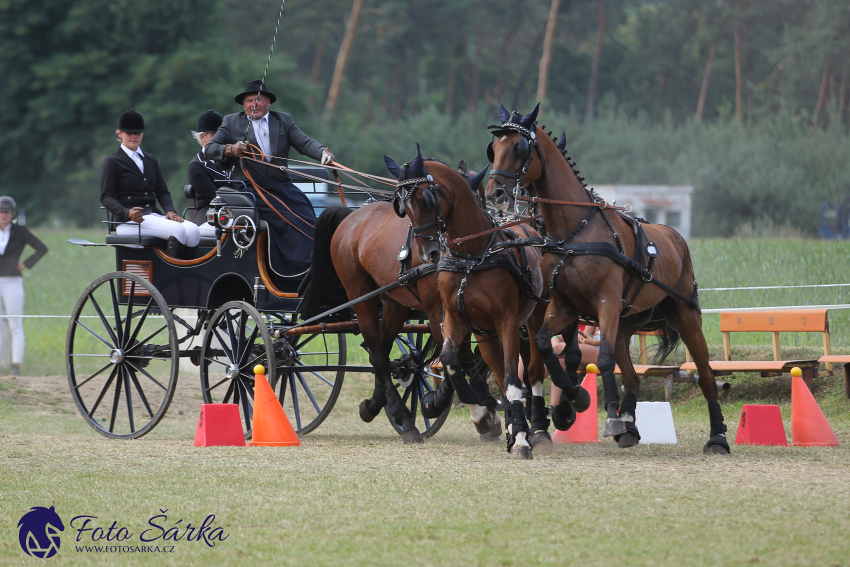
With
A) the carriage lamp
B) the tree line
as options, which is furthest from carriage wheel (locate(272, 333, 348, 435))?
the tree line

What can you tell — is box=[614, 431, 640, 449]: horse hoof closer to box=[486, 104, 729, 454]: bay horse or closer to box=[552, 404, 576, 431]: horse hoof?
box=[486, 104, 729, 454]: bay horse

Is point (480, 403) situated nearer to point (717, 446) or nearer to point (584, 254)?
point (584, 254)

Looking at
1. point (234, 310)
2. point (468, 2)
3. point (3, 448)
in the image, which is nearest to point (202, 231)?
point (234, 310)

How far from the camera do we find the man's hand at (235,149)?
8344mm

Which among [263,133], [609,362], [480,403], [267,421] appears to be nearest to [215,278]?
[263,133]

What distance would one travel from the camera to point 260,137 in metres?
8.77

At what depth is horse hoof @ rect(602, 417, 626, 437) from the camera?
6727mm

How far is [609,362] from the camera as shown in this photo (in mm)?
6762

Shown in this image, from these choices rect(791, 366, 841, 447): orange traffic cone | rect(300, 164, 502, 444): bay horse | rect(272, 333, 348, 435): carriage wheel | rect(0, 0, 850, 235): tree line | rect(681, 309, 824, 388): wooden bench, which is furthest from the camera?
rect(0, 0, 850, 235): tree line

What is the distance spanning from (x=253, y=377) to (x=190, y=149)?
80.2 feet

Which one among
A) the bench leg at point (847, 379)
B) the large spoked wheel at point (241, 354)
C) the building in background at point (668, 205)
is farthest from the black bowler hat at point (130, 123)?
the building in background at point (668, 205)

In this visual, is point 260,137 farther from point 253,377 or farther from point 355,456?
point 355,456

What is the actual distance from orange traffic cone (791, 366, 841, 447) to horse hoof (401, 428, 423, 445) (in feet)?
8.75

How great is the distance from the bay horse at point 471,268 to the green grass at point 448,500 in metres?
0.43
